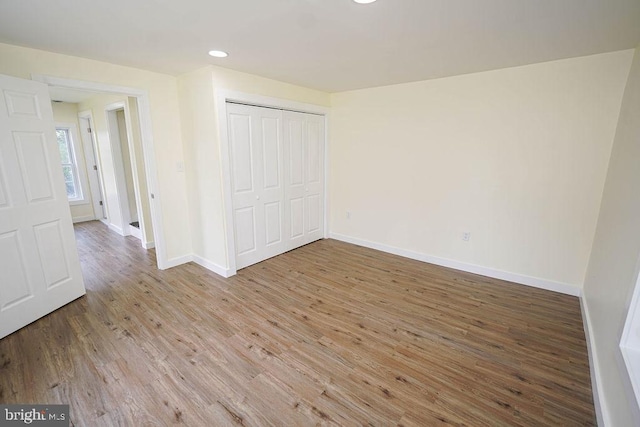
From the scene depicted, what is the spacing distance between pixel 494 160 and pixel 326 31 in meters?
2.32

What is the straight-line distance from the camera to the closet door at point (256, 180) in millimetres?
3367

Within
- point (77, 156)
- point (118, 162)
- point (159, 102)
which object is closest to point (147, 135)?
point (159, 102)

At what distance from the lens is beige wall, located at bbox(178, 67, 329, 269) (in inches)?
121

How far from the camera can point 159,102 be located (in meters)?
3.29

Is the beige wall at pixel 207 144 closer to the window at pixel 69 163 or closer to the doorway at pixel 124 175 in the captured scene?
the doorway at pixel 124 175

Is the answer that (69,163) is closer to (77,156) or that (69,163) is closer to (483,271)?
(77,156)

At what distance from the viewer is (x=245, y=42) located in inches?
89.8

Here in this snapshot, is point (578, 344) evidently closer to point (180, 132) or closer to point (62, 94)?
point (180, 132)

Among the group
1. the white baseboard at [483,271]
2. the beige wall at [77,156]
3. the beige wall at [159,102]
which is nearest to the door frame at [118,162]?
the beige wall at [159,102]

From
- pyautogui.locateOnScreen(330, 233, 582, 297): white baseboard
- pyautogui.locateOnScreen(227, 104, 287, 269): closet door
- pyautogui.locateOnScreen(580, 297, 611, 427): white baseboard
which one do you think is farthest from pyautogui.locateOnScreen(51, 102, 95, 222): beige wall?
pyautogui.locateOnScreen(580, 297, 611, 427): white baseboard

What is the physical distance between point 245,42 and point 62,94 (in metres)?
4.15

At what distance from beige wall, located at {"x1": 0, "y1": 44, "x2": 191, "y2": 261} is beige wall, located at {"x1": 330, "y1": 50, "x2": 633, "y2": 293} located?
2395mm

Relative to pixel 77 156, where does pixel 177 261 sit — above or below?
below

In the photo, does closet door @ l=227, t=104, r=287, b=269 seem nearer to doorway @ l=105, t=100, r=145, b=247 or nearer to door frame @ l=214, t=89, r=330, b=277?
door frame @ l=214, t=89, r=330, b=277
